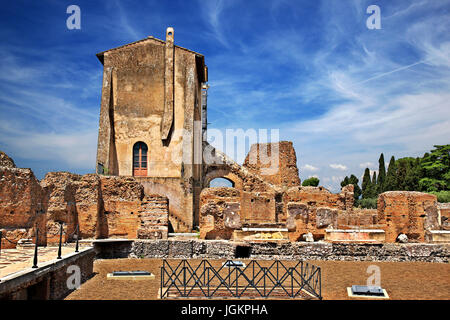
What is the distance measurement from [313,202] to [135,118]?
36.5ft

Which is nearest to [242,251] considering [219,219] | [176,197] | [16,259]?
[219,219]

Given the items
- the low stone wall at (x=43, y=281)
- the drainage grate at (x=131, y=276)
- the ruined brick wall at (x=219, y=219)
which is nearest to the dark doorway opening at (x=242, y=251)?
the ruined brick wall at (x=219, y=219)

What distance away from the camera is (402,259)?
1398cm

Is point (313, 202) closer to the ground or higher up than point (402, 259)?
higher up

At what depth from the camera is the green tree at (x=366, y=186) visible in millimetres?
47188

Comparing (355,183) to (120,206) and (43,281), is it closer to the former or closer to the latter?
(120,206)

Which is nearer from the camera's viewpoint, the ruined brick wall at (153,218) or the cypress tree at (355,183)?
the ruined brick wall at (153,218)

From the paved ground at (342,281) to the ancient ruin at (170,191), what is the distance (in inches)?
74.8

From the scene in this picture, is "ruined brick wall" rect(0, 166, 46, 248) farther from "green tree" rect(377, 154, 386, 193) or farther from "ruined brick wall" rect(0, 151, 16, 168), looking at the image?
"green tree" rect(377, 154, 386, 193)

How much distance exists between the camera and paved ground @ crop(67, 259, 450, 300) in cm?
823

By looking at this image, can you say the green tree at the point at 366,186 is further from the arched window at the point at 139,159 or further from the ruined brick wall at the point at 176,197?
the arched window at the point at 139,159

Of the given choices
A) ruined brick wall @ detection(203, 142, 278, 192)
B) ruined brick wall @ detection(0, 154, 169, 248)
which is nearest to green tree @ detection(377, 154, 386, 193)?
ruined brick wall @ detection(203, 142, 278, 192)
